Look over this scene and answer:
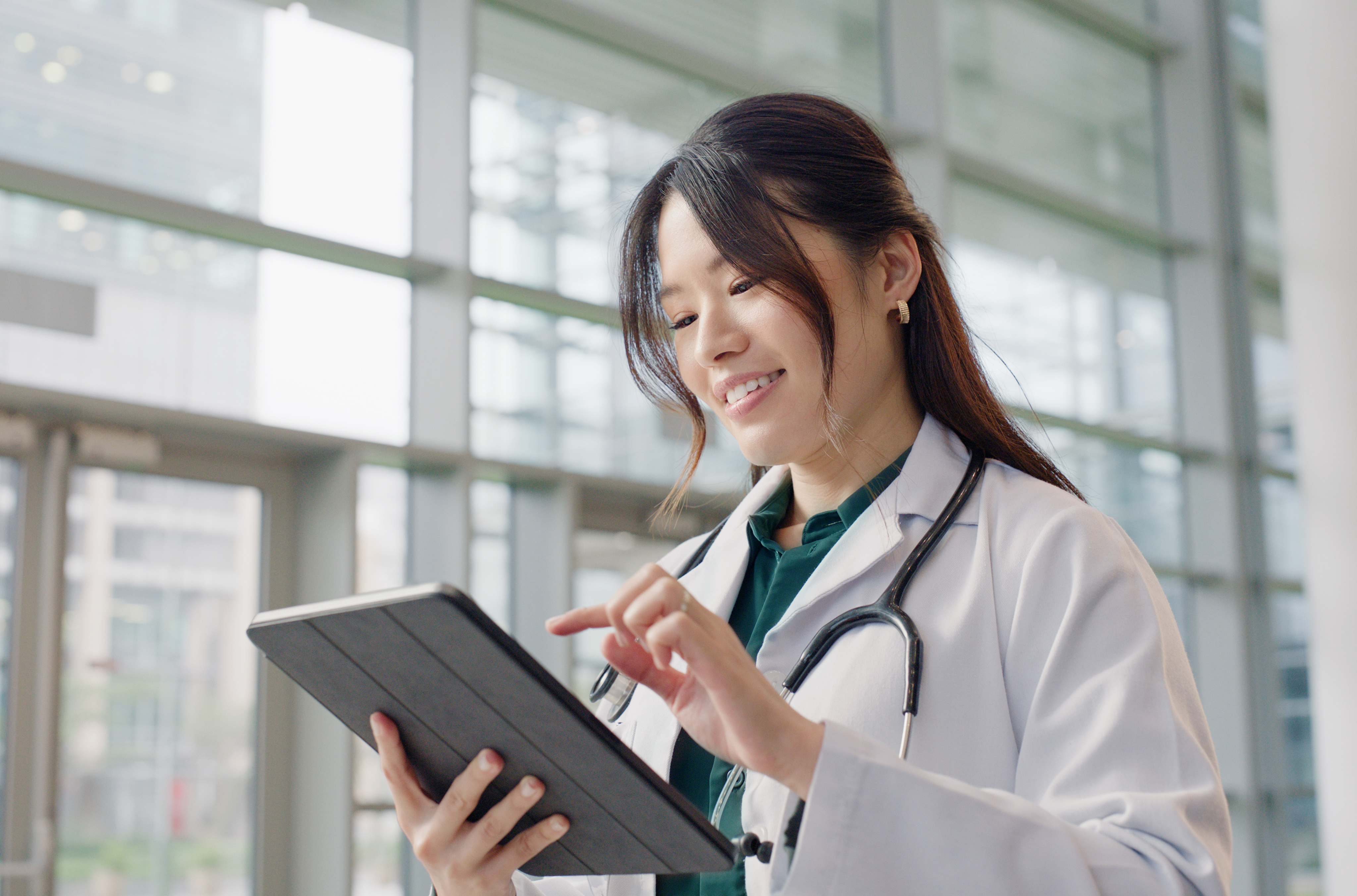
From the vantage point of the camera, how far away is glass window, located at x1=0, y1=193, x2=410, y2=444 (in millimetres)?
3219

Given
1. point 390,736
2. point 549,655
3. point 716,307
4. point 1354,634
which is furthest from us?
point 1354,634

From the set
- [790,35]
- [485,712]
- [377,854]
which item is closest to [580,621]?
[485,712]

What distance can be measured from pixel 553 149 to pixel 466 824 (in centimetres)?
358

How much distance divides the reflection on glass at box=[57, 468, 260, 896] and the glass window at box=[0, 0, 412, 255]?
0.87m

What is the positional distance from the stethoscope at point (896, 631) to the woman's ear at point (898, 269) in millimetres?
172

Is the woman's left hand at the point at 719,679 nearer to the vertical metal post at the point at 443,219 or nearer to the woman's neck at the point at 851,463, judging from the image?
the woman's neck at the point at 851,463

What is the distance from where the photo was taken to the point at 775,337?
1130 mm

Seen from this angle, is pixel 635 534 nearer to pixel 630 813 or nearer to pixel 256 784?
pixel 256 784

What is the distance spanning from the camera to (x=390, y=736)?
3.21 ft

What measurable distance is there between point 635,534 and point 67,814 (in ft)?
6.71

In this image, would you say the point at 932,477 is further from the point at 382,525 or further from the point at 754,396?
the point at 382,525

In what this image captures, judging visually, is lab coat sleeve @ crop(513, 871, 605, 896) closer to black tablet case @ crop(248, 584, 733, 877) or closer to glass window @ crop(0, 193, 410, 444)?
black tablet case @ crop(248, 584, 733, 877)

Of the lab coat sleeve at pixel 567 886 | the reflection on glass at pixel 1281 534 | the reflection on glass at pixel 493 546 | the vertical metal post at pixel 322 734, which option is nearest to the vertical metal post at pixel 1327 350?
the reflection on glass at pixel 1281 534

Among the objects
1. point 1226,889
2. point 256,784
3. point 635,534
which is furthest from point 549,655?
point 1226,889
